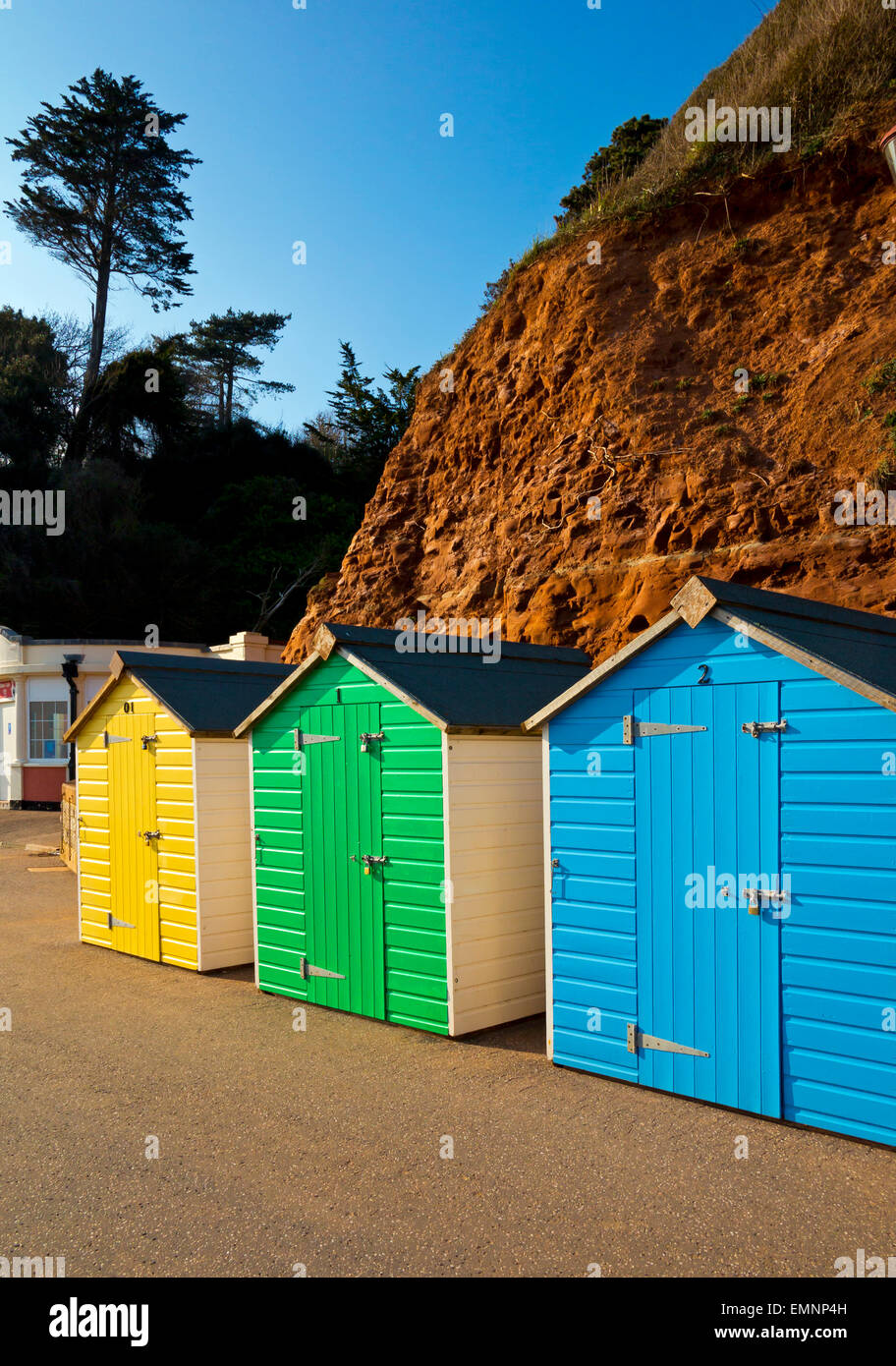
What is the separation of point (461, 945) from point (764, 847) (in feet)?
8.79

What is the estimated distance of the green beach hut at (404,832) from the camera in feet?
24.7

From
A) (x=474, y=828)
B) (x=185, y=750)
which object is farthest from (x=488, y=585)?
(x=474, y=828)

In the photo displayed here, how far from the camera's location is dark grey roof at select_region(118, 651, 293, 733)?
10.2 metres

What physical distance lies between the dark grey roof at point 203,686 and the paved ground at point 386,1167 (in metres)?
3.33

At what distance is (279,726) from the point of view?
9.13 meters

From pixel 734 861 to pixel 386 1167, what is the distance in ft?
8.78

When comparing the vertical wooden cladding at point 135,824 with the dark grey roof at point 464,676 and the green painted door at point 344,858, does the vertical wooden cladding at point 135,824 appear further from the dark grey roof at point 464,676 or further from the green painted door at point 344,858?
the dark grey roof at point 464,676

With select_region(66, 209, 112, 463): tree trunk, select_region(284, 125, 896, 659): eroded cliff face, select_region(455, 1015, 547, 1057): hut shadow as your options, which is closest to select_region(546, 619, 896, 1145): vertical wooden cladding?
select_region(455, 1015, 547, 1057): hut shadow

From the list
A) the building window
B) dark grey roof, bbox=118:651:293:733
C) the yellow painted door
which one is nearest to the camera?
dark grey roof, bbox=118:651:293:733

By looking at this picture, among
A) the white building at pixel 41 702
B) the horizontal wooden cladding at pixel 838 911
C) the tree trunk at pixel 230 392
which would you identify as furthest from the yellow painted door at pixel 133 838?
the tree trunk at pixel 230 392

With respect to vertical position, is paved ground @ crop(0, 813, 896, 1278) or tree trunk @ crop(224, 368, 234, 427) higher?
tree trunk @ crop(224, 368, 234, 427)

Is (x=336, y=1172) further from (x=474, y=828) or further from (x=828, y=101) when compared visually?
(x=828, y=101)

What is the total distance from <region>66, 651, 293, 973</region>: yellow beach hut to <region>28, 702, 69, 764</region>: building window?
16.7 m

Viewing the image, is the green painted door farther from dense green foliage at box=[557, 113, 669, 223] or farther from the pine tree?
the pine tree
